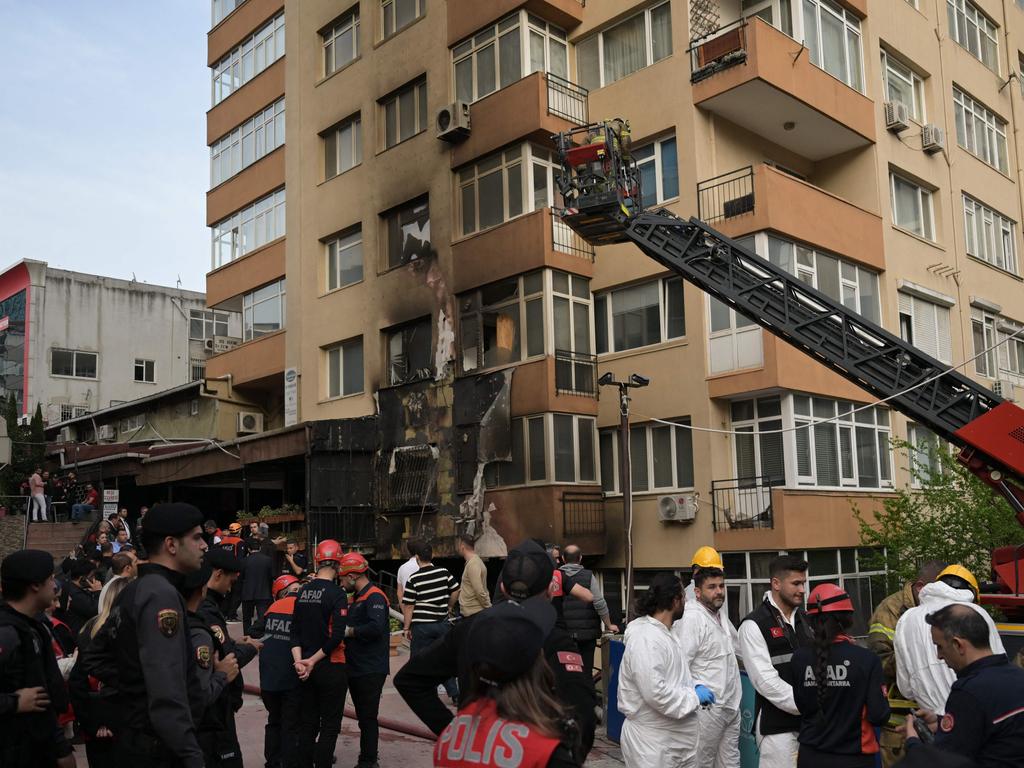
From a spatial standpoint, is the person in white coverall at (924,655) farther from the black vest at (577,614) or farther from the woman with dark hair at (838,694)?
the black vest at (577,614)

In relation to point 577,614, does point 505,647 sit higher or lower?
higher

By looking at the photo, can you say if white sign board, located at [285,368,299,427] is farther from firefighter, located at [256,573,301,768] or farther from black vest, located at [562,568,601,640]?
firefighter, located at [256,573,301,768]

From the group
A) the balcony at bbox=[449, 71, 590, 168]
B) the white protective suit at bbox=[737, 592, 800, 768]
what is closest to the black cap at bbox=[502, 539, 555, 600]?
the white protective suit at bbox=[737, 592, 800, 768]

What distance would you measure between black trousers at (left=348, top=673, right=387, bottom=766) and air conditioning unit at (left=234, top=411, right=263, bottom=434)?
922 inches

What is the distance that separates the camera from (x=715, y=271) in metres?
13.6

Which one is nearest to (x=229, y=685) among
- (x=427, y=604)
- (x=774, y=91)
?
(x=427, y=604)

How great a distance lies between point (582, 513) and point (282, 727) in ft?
43.1

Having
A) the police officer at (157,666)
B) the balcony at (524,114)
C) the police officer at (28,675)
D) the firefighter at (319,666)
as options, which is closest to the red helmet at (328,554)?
the firefighter at (319,666)

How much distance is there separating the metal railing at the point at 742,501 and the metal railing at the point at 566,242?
5.96 m

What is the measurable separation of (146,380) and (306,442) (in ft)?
109

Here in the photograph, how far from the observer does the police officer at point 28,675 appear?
500 centimetres

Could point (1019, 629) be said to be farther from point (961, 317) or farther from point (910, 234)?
point (961, 317)

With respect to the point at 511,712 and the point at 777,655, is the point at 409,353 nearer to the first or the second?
the point at 777,655

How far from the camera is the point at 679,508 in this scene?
65.8 ft
